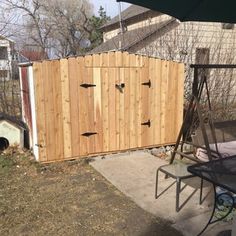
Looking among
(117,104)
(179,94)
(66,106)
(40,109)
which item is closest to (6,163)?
(40,109)

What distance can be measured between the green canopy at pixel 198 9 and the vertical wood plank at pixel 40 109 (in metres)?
3.04

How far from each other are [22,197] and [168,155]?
10.4 ft

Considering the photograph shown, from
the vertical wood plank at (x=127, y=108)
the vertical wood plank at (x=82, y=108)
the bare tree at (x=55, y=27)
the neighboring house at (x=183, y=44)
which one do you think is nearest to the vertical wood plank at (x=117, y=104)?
the vertical wood plank at (x=127, y=108)

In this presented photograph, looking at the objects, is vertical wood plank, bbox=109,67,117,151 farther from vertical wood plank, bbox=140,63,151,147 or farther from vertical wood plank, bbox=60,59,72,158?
vertical wood plank, bbox=60,59,72,158

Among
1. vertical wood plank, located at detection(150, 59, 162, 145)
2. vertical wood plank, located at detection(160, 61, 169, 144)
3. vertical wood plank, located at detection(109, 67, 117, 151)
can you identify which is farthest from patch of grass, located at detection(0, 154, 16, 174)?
vertical wood plank, located at detection(160, 61, 169, 144)

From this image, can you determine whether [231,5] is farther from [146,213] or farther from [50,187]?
[50,187]

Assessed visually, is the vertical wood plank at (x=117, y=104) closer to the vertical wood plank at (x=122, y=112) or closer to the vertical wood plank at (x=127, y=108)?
the vertical wood plank at (x=122, y=112)

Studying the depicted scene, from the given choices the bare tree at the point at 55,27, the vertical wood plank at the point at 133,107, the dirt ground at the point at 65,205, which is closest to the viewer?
the dirt ground at the point at 65,205

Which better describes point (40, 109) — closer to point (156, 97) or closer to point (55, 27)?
point (156, 97)

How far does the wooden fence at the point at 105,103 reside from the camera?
18.6 ft

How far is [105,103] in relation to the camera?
6.12m

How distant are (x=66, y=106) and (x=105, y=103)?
0.78 m

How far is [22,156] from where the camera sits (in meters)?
6.19

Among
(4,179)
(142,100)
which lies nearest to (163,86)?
(142,100)
